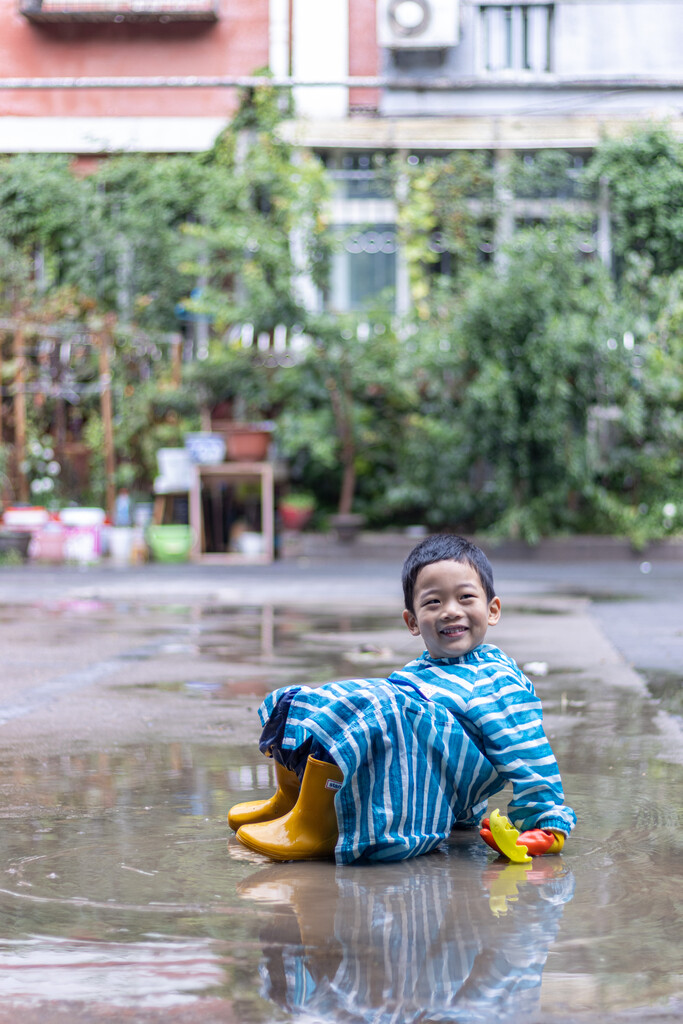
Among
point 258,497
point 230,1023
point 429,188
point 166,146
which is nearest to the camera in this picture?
point 230,1023

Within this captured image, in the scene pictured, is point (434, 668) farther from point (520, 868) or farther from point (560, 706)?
point (560, 706)

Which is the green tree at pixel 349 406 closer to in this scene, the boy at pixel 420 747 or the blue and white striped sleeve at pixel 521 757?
the boy at pixel 420 747

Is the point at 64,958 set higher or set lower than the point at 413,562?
lower

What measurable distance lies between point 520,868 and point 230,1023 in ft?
3.07

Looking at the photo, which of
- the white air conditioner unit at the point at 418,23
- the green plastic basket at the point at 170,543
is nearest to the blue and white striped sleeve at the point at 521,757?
the green plastic basket at the point at 170,543

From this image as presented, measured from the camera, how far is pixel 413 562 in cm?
276

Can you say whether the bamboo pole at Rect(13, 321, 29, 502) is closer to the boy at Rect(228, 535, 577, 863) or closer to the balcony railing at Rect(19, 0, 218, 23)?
the balcony railing at Rect(19, 0, 218, 23)

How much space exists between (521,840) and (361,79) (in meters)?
14.7

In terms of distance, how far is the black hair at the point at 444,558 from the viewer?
272cm

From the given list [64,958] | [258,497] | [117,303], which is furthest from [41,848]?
[117,303]

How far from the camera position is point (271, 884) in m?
2.33

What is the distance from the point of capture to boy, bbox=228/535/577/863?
2.48m

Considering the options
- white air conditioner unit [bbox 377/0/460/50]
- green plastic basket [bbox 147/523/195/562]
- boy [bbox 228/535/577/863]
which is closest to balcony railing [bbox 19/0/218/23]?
white air conditioner unit [bbox 377/0/460/50]

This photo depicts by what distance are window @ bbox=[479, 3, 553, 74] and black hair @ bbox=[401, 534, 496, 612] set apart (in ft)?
48.2
